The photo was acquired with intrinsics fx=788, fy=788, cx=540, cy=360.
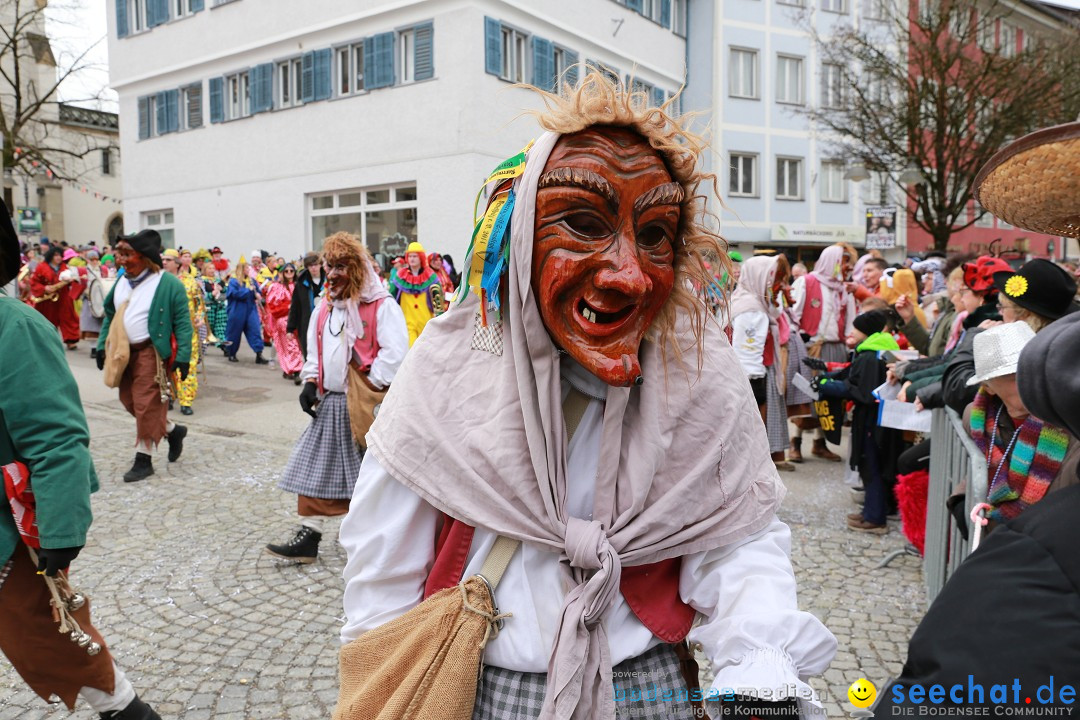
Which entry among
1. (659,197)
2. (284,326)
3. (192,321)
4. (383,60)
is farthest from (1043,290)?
(383,60)

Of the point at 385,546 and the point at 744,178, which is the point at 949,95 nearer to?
the point at 744,178

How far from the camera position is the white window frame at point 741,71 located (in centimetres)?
2634

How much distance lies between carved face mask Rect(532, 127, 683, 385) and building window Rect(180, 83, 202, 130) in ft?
76.4

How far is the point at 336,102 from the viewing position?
19125 millimetres

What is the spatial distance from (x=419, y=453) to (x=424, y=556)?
252mm

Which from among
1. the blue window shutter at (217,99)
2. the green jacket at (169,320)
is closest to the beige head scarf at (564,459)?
the green jacket at (169,320)

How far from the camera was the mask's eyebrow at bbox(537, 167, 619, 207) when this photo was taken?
1.62 meters

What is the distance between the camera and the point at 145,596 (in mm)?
4398

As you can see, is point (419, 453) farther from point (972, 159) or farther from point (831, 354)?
point (972, 159)

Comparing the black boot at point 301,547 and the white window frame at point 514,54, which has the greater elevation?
the white window frame at point 514,54

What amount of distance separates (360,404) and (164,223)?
21533 mm

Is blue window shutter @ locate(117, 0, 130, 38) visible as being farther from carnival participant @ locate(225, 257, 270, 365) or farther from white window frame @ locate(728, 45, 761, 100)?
white window frame @ locate(728, 45, 761, 100)

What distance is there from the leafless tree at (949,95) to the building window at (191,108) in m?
16.5

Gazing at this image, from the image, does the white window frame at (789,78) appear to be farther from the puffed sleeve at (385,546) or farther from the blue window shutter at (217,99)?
the puffed sleeve at (385,546)
